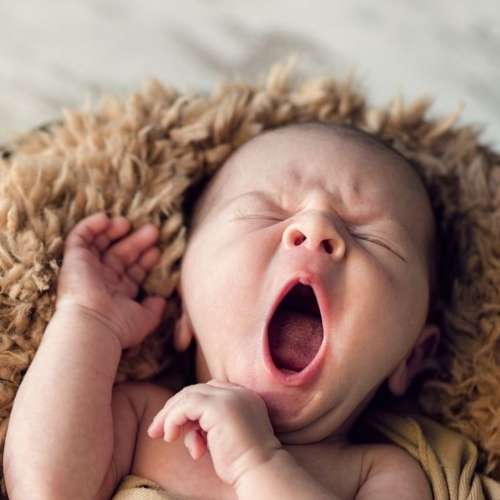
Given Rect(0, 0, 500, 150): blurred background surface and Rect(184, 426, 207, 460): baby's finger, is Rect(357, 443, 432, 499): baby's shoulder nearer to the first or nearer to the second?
Rect(184, 426, 207, 460): baby's finger

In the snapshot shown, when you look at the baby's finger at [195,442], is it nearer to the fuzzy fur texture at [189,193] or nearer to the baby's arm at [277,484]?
the baby's arm at [277,484]

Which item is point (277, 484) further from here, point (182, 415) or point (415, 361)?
point (415, 361)

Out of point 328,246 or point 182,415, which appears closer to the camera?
point 182,415

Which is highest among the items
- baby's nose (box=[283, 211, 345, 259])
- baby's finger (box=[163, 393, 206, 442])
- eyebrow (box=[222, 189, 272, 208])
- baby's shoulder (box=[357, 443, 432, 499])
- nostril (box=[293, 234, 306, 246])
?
baby's nose (box=[283, 211, 345, 259])

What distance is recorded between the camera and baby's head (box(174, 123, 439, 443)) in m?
1.20

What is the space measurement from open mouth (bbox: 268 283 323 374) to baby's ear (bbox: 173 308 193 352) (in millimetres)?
215

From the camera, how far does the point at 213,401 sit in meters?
1.12

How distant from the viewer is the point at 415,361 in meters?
1.46

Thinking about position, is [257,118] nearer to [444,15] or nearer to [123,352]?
[123,352]

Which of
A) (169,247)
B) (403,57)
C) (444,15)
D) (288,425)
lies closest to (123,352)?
(169,247)

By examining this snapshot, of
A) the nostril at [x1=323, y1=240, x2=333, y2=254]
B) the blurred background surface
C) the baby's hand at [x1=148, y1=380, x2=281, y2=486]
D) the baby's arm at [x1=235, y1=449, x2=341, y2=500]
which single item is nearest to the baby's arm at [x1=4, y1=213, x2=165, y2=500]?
the baby's hand at [x1=148, y1=380, x2=281, y2=486]

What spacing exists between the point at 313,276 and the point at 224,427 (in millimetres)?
227

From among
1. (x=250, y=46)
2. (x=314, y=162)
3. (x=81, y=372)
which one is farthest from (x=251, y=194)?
(x=250, y=46)

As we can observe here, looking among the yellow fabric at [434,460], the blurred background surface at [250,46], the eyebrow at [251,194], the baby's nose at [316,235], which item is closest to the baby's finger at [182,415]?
the yellow fabric at [434,460]
